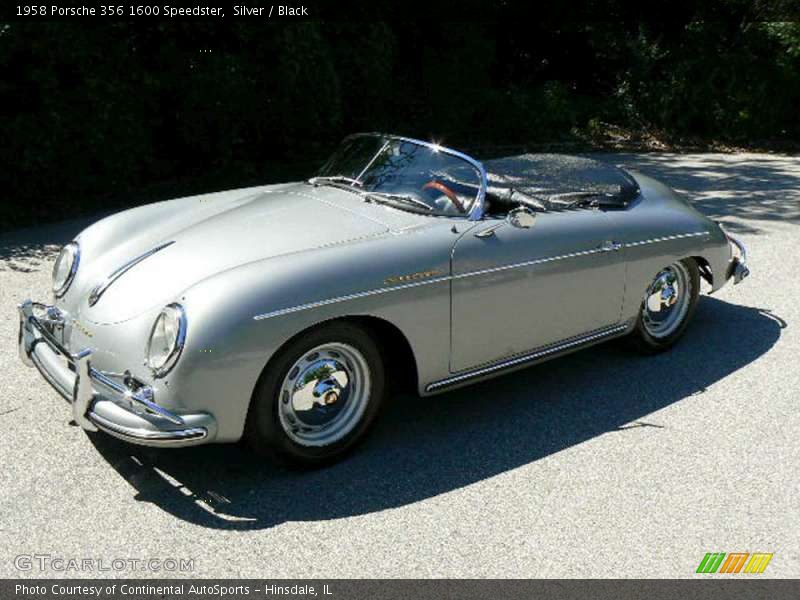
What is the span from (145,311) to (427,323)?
1.27 meters

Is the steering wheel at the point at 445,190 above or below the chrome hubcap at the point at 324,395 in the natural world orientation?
above

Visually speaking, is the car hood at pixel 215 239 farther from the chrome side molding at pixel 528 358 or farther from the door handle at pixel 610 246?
the door handle at pixel 610 246

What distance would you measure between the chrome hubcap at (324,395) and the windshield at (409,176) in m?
0.99

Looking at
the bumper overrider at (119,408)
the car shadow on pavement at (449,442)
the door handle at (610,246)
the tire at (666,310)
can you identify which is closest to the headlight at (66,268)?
the bumper overrider at (119,408)

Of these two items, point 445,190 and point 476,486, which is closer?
point 476,486

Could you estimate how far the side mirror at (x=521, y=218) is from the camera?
4457 millimetres

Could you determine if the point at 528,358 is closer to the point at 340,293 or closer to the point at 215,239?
the point at 340,293

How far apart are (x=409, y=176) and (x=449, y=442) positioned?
1.46 meters

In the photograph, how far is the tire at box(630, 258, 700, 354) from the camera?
5.25m

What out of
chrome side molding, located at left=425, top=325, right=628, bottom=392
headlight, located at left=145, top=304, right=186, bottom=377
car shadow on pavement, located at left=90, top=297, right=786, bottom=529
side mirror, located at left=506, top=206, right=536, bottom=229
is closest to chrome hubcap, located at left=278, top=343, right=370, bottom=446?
car shadow on pavement, located at left=90, top=297, right=786, bottom=529

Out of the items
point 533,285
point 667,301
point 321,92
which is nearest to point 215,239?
point 533,285

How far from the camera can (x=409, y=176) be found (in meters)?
4.71

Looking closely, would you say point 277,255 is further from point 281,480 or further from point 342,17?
point 342,17

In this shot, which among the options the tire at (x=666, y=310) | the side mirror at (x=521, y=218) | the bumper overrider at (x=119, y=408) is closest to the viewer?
the bumper overrider at (x=119, y=408)
